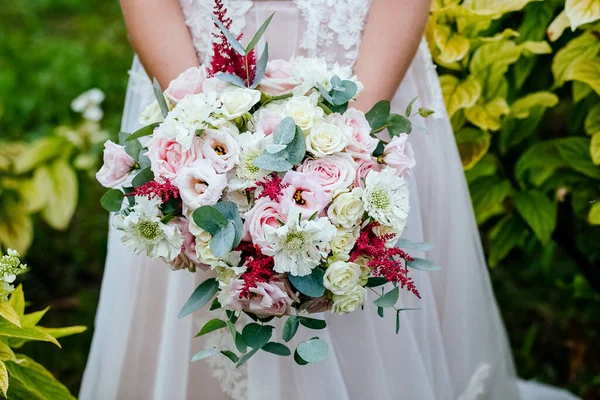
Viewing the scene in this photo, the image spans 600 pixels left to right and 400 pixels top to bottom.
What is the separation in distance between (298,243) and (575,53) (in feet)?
3.66

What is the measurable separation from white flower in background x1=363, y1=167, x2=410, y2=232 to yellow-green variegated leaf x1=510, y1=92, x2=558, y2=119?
0.88m

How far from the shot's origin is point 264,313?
45.9 inches

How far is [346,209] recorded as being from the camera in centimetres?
112

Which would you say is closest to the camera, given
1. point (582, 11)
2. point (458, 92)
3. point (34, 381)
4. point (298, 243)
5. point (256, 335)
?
point (298, 243)

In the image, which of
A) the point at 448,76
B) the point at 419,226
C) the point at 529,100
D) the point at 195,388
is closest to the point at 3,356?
the point at 195,388

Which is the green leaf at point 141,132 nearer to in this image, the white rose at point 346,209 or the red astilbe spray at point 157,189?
the red astilbe spray at point 157,189

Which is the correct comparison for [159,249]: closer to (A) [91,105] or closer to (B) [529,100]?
(B) [529,100]

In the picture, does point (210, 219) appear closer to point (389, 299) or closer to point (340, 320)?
point (389, 299)

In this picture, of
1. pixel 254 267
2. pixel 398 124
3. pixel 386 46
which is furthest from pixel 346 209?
pixel 386 46

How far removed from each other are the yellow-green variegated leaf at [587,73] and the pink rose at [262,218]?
1013 millimetres

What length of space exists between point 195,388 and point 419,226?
0.66 m

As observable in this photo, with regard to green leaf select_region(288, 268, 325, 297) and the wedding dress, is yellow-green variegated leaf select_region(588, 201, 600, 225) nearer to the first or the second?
the wedding dress

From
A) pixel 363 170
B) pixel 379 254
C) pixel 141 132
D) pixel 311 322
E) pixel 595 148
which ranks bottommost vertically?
pixel 595 148

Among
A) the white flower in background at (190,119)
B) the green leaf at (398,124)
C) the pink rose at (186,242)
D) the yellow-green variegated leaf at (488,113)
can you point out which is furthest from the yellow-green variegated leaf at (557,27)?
the pink rose at (186,242)
